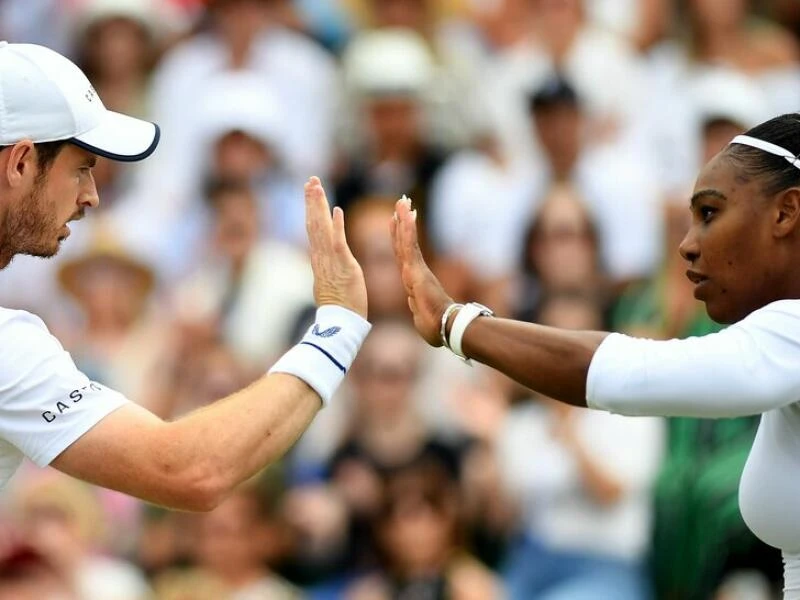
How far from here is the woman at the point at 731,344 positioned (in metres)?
3.61

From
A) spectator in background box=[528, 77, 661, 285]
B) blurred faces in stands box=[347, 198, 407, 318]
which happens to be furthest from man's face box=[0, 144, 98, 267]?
spectator in background box=[528, 77, 661, 285]

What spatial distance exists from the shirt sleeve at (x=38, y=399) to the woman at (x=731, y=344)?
87 centimetres

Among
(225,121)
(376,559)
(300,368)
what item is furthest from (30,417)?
(225,121)

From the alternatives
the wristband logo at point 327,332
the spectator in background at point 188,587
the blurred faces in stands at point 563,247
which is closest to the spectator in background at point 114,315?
the spectator in background at point 188,587

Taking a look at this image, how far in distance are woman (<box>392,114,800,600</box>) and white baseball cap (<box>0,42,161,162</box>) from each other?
887mm

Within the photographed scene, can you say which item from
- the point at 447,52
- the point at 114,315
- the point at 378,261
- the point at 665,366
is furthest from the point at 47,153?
the point at 447,52

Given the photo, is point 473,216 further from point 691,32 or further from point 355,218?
point 691,32

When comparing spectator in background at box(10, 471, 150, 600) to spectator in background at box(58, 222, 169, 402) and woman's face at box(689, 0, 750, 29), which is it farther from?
woman's face at box(689, 0, 750, 29)

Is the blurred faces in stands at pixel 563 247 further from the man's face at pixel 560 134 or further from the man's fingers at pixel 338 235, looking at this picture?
the man's fingers at pixel 338 235

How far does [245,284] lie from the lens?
835 cm

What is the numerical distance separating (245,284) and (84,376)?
4361mm

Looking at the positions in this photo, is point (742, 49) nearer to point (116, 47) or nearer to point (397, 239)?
point (116, 47)

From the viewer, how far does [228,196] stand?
857cm

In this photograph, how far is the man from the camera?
12.7 ft
